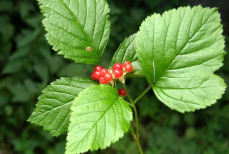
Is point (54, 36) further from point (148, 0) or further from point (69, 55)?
point (148, 0)

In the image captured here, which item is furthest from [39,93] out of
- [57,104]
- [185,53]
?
[185,53]

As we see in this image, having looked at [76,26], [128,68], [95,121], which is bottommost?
[95,121]

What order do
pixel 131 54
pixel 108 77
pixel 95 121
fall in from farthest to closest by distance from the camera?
pixel 131 54
pixel 108 77
pixel 95 121

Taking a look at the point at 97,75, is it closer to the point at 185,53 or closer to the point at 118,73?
the point at 118,73

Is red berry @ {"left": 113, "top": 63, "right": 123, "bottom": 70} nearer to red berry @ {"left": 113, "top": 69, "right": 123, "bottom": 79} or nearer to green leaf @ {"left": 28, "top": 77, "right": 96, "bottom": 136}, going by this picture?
red berry @ {"left": 113, "top": 69, "right": 123, "bottom": 79}

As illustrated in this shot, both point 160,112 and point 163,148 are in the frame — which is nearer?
point 163,148

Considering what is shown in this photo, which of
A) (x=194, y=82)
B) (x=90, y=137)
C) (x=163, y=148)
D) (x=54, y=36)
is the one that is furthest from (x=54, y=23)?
(x=163, y=148)

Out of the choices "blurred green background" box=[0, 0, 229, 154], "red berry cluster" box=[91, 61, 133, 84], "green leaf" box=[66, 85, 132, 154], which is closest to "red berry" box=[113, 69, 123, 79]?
"red berry cluster" box=[91, 61, 133, 84]
